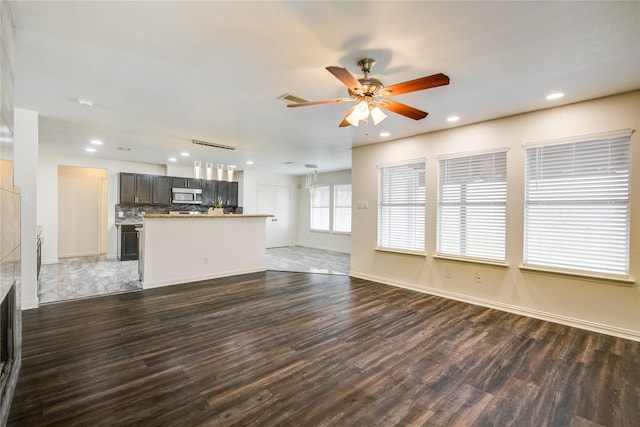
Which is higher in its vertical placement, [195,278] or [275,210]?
[275,210]

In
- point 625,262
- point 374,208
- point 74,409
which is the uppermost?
point 374,208

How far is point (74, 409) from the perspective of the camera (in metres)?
1.86

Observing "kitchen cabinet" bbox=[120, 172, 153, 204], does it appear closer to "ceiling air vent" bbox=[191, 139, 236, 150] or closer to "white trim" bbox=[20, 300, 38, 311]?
"ceiling air vent" bbox=[191, 139, 236, 150]

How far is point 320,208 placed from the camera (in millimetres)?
9602

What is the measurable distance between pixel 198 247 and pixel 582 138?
5.51 metres

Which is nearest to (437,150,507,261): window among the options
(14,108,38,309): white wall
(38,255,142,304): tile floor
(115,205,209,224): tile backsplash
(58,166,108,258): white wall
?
(38,255,142,304): tile floor

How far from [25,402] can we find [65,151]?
20.0ft

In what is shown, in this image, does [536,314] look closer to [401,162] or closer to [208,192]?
[401,162]

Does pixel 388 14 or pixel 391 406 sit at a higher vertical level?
pixel 388 14

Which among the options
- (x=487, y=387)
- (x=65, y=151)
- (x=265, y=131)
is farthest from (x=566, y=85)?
(x=65, y=151)

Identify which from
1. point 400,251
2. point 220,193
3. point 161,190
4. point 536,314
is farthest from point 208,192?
point 536,314

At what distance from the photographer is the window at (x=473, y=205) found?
386 centimetres

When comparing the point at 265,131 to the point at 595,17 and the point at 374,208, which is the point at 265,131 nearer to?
the point at 374,208

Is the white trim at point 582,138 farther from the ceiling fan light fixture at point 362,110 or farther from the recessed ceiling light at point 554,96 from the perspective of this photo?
the ceiling fan light fixture at point 362,110
